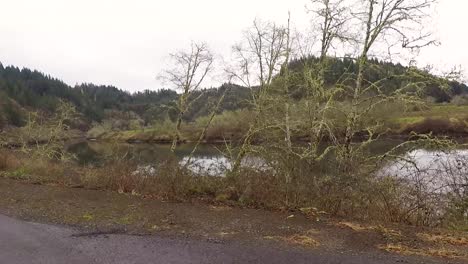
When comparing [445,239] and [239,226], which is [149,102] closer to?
[239,226]

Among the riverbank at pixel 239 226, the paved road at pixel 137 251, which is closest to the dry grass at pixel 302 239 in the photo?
the riverbank at pixel 239 226

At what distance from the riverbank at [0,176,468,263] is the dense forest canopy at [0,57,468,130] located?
23.7 ft

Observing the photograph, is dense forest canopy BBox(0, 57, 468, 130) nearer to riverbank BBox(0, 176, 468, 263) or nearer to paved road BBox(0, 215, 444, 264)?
riverbank BBox(0, 176, 468, 263)

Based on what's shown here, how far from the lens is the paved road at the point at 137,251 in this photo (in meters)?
6.75

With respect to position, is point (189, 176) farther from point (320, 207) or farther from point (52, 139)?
point (52, 139)

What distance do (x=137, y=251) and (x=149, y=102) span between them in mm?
157303

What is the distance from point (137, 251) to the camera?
23.4 ft

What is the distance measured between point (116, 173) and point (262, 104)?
645 centimetres

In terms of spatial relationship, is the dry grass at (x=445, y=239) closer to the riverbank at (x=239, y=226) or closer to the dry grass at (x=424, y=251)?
the riverbank at (x=239, y=226)

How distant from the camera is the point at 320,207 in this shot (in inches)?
406

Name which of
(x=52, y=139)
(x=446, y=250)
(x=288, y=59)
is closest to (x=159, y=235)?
(x=446, y=250)

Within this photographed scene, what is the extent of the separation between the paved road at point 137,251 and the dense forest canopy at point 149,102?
30.1ft

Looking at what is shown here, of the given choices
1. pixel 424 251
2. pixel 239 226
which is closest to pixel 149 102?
pixel 239 226

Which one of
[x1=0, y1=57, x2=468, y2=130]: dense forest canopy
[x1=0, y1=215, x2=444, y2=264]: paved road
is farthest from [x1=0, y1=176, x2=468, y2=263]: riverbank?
[x1=0, y1=57, x2=468, y2=130]: dense forest canopy
